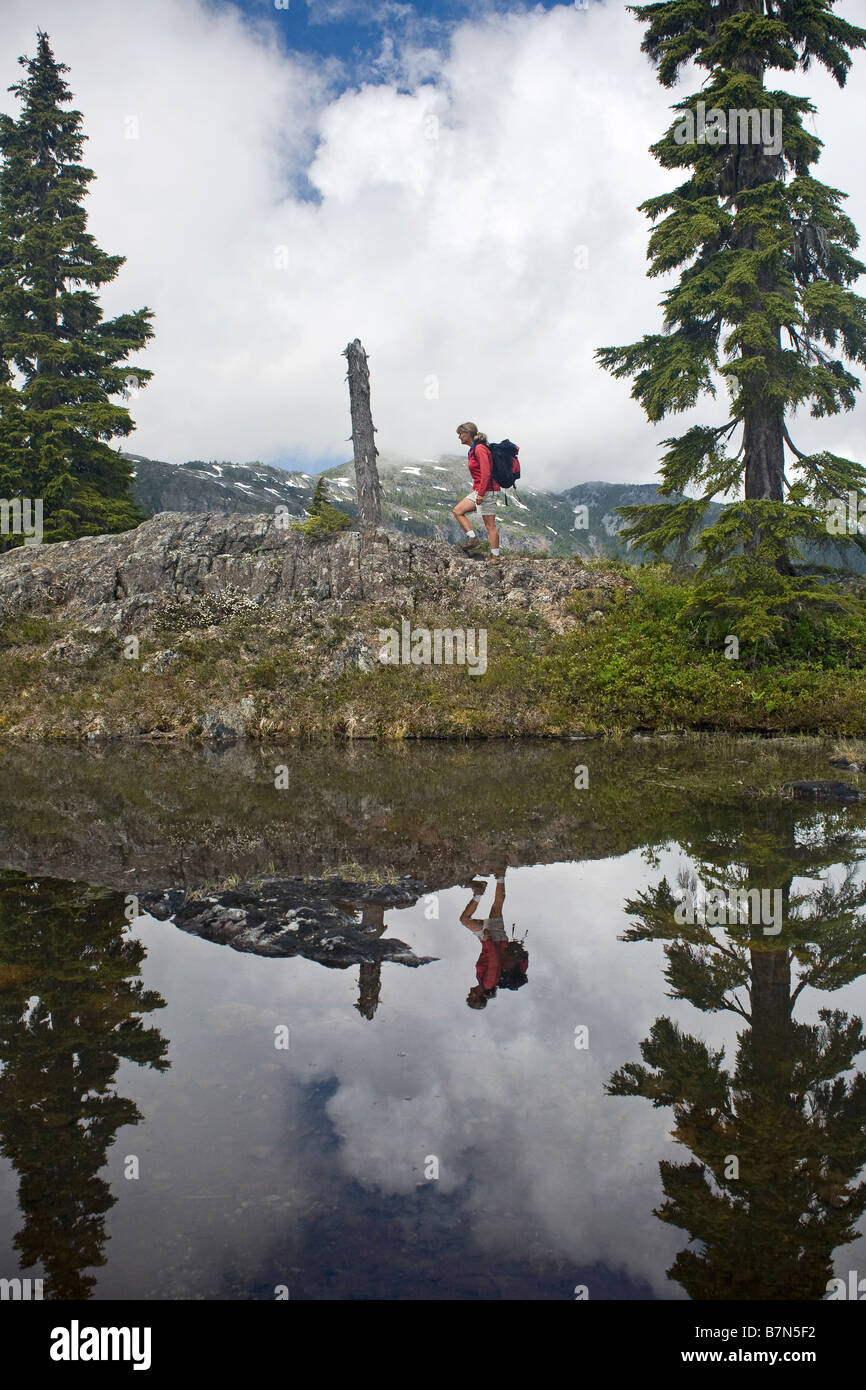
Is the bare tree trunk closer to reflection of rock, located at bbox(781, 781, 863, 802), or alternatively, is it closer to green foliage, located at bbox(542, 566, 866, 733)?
green foliage, located at bbox(542, 566, 866, 733)

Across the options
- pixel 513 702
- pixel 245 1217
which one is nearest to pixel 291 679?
pixel 513 702

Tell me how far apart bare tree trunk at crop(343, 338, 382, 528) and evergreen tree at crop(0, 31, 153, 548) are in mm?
10117

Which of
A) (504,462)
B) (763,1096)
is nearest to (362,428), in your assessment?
(504,462)

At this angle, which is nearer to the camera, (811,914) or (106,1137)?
(106,1137)

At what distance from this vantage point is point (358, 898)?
7.25 metres

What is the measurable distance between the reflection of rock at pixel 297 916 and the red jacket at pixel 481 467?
13.9 m

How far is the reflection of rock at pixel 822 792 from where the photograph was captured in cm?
1110

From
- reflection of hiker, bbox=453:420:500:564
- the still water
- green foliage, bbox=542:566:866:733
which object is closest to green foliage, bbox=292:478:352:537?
reflection of hiker, bbox=453:420:500:564

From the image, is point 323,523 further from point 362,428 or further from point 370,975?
point 370,975

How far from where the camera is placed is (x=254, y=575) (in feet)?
86.0

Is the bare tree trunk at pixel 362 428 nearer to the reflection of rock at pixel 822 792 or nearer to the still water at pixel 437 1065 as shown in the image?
the reflection of rock at pixel 822 792
